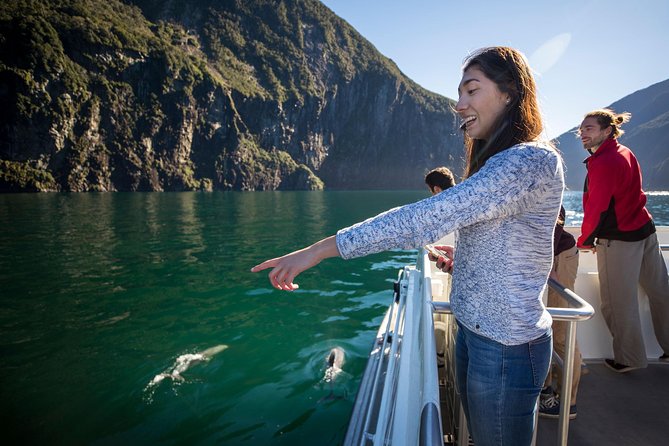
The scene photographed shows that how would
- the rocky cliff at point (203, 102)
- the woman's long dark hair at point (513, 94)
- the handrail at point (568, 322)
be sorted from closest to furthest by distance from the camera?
1. the woman's long dark hair at point (513, 94)
2. the handrail at point (568, 322)
3. the rocky cliff at point (203, 102)

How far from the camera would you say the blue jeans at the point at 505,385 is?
1.33m

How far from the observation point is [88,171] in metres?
81.6

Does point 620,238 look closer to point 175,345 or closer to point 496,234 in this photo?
point 496,234

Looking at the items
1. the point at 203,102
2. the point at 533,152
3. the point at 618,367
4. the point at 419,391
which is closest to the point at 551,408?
the point at 618,367

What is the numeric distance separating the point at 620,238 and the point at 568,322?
6.85 ft

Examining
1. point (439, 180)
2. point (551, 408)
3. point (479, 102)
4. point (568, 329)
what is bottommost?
point (551, 408)

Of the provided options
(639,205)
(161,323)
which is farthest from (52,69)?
(639,205)

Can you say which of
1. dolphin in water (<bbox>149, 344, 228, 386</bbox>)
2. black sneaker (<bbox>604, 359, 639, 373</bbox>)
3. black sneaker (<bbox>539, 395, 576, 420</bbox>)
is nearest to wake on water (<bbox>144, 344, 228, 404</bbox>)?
dolphin in water (<bbox>149, 344, 228, 386</bbox>)

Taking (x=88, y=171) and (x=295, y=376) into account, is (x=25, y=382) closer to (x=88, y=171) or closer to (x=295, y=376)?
(x=295, y=376)

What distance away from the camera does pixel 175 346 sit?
6.85 m

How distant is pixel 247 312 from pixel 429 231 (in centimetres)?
829

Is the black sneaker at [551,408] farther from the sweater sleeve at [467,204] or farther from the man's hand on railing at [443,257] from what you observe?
the sweater sleeve at [467,204]

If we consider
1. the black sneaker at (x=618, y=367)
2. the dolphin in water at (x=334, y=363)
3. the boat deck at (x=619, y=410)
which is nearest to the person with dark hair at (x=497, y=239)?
the boat deck at (x=619, y=410)

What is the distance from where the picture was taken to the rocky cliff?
77.5 m
